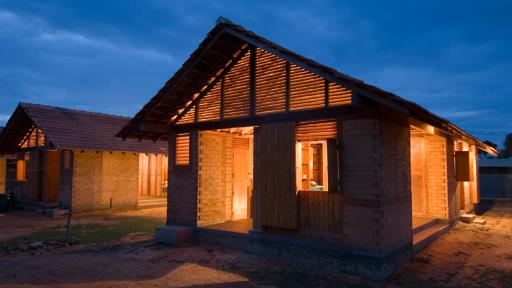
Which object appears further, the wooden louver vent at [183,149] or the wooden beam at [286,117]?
the wooden louver vent at [183,149]

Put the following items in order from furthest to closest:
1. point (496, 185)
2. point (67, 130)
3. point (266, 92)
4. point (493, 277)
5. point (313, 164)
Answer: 1. point (496, 185)
2. point (67, 130)
3. point (313, 164)
4. point (266, 92)
5. point (493, 277)

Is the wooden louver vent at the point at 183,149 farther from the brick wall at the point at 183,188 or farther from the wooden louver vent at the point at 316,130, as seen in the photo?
the wooden louver vent at the point at 316,130

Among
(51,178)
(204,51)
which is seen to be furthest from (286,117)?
(51,178)

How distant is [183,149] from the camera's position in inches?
453

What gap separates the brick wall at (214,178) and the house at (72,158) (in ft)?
29.8

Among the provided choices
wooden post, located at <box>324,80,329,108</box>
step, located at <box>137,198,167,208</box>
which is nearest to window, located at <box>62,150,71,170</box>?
step, located at <box>137,198,167,208</box>

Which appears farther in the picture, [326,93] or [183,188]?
[183,188]

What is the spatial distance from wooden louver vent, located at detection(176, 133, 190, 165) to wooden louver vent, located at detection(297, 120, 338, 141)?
3982 mm

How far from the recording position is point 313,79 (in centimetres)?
869

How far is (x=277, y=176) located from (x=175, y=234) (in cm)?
369

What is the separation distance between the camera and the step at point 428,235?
978cm

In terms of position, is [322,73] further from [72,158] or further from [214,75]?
[72,158]

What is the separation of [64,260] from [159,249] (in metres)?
2.37

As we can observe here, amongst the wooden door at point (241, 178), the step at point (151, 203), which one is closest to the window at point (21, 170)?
the step at point (151, 203)
